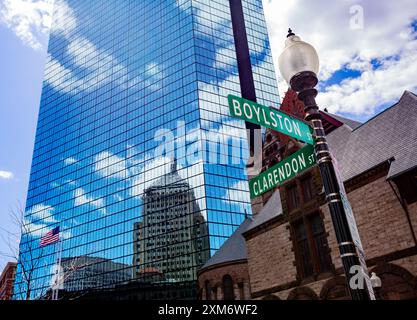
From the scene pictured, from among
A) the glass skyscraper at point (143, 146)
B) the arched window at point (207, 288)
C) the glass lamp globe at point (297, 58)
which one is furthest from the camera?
the glass skyscraper at point (143, 146)

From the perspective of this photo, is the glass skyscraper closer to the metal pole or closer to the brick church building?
the brick church building

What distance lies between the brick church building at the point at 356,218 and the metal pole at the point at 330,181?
11225mm

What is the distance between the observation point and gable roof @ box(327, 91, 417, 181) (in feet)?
56.0

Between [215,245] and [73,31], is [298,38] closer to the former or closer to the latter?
[215,245]

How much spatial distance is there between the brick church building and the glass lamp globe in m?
11.4

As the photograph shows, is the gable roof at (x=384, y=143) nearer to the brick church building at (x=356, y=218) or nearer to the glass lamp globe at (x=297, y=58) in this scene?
the brick church building at (x=356, y=218)

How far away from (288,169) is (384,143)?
48.6 feet

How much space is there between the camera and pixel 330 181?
6035 mm

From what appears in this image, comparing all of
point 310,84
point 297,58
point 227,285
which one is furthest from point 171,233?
point 297,58

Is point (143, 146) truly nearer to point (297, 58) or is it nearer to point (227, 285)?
point (227, 285)

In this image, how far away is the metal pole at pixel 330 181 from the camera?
538 centimetres

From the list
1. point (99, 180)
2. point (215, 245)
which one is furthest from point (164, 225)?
point (99, 180)

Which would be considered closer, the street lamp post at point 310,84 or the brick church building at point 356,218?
the street lamp post at point 310,84

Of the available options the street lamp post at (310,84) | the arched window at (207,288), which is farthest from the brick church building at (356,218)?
the arched window at (207,288)
